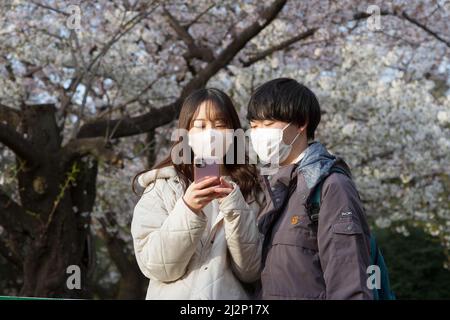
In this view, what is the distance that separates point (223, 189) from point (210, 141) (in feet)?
0.87

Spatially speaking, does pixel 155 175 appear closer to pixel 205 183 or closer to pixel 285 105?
pixel 205 183

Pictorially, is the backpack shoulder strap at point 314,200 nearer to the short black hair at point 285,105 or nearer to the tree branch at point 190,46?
the short black hair at point 285,105

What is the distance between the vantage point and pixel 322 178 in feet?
7.84

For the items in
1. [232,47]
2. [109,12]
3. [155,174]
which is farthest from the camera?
[109,12]

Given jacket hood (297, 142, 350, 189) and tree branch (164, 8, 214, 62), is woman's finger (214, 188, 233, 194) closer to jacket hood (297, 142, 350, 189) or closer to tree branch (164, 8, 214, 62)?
jacket hood (297, 142, 350, 189)

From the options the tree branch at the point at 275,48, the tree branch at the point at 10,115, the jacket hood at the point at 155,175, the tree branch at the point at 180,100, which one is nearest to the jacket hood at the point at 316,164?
the jacket hood at the point at 155,175

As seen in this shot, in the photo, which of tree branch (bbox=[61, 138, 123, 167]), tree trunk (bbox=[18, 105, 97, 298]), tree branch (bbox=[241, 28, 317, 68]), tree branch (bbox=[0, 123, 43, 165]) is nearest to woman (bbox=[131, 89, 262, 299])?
tree branch (bbox=[61, 138, 123, 167])

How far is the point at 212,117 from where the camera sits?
106 inches

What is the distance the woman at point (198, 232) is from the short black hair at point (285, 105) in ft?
0.41

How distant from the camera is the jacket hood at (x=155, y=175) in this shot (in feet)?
8.72

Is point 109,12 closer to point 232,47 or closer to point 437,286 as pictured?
point 232,47
